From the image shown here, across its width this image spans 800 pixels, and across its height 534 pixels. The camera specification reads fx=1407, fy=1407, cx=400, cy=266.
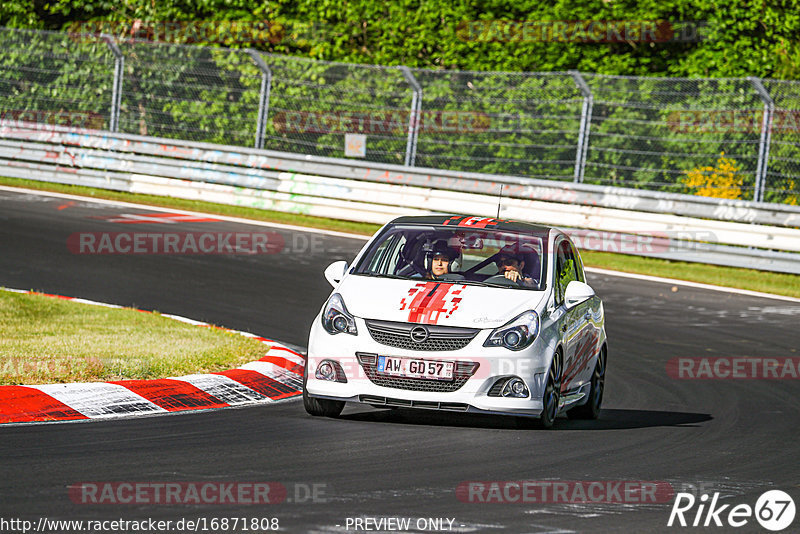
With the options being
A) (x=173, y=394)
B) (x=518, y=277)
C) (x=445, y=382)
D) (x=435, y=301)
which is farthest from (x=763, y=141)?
(x=173, y=394)

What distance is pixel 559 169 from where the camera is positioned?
2248 cm

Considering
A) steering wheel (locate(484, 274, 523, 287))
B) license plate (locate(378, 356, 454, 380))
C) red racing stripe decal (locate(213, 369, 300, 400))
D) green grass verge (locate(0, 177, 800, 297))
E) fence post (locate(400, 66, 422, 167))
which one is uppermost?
fence post (locate(400, 66, 422, 167))

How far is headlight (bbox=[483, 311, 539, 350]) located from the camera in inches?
348

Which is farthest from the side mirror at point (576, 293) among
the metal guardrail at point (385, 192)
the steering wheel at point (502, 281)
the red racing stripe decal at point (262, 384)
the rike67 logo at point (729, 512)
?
the metal guardrail at point (385, 192)

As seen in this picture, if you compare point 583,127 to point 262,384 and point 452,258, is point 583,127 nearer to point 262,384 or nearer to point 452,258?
point 452,258

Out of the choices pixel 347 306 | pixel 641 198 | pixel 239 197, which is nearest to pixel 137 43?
pixel 239 197

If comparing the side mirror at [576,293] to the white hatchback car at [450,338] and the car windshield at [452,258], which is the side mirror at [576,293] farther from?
the car windshield at [452,258]

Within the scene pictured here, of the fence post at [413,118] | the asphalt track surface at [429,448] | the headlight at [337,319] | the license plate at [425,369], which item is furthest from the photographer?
the fence post at [413,118]

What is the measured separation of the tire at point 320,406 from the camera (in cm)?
916

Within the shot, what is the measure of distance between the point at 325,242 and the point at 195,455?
1285cm

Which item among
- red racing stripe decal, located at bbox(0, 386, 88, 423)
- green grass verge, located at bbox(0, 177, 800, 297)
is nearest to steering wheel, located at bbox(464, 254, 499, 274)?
red racing stripe decal, located at bbox(0, 386, 88, 423)

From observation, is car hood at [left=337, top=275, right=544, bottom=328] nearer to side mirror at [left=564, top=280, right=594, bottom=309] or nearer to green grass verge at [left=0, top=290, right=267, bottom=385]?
side mirror at [left=564, top=280, right=594, bottom=309]

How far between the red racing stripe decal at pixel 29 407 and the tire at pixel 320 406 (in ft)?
4.77

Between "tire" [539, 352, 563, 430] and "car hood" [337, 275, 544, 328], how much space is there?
42cm
